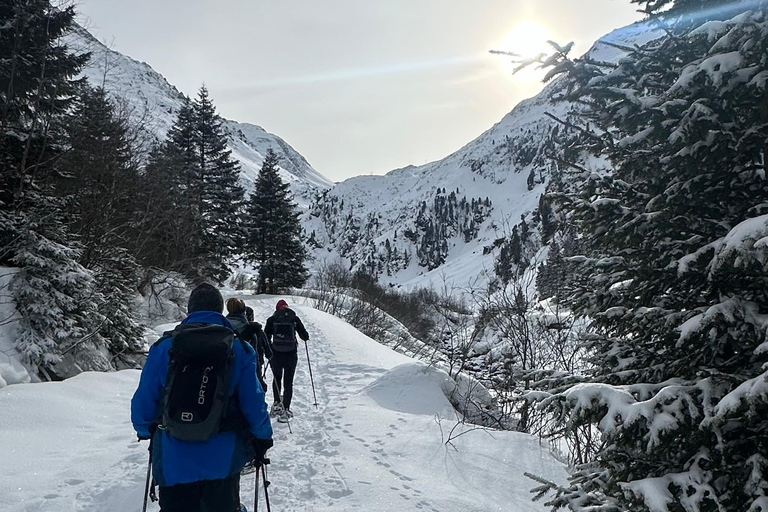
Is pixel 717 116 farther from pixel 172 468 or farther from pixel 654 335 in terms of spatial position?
pixel 172 468

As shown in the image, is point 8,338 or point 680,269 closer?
point 680,269

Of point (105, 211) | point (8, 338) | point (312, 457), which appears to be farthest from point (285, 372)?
point (105, 211)

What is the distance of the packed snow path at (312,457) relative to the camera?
4.31 metres

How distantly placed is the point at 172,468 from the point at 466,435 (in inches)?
200

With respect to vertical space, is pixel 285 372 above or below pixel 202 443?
below

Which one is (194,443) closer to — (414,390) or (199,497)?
(199,497)

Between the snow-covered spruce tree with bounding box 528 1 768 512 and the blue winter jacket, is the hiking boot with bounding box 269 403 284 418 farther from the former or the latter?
the snow-covered spruce tree with bounding box 528 1 768 512

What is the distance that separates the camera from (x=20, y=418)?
5.73 meters

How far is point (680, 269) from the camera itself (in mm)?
2633

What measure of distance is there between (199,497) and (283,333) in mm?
4526

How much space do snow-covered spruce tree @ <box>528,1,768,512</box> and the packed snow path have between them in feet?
7.45

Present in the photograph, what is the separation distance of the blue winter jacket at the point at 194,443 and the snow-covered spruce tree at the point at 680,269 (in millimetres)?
1960

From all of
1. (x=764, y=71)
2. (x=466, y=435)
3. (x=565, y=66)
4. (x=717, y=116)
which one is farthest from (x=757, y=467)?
(x=466, y=435)

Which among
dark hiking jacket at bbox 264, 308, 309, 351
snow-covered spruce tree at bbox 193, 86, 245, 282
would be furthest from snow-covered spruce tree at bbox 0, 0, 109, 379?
snow-covered spruce tree at bbox 193, 86, 245, 282
